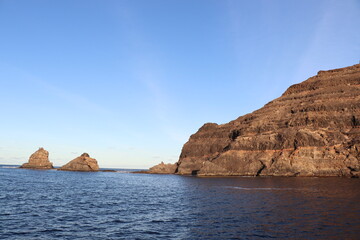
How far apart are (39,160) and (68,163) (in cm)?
2398

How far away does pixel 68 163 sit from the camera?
17212cm

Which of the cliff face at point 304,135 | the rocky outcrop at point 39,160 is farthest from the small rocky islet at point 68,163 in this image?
the cliff face at point 304,135

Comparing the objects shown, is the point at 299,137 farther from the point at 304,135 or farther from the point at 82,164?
the point at 82,164

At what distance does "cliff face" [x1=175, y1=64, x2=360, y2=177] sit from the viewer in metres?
84.3

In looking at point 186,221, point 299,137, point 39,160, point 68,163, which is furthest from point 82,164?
point 186,221

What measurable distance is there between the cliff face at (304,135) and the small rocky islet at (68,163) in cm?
7624

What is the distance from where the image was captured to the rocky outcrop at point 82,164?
549 feet

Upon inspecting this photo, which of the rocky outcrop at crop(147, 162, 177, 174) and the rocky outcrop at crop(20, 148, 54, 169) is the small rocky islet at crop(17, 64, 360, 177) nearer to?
the rocky outcrop at crop(147, 162, 177, 174)

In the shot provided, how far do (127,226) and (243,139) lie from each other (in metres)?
91.6

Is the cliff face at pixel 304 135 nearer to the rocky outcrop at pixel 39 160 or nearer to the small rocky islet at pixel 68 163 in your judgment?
the small rocky islet at pixel 68 163

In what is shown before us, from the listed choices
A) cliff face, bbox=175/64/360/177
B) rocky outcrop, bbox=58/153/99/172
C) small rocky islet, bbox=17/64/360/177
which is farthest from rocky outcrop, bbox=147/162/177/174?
rocky outcrop, bbox=58/153/99/172

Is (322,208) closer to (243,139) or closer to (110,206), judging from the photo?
(110,206)

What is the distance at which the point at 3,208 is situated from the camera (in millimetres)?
29625

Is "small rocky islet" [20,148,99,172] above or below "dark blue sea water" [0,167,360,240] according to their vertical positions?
above
